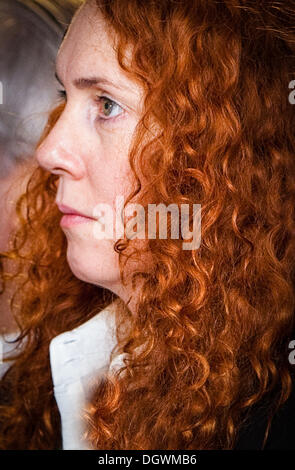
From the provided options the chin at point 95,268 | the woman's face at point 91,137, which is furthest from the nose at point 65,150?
the chin at point 95,268

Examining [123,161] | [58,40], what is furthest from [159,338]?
[58,40]

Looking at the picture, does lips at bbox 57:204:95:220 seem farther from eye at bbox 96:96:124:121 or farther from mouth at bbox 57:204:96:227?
eye at bbox 96:96:124:121

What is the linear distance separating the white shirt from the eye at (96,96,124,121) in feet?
0.94

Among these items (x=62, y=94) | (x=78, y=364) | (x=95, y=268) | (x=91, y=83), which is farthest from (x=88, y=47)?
(x=78, y=364)

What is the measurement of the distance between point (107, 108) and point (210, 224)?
0.19 metres

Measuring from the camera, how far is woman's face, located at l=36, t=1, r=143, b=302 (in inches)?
28.1

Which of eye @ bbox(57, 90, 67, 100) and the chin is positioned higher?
eye @ bbox(57, 90, 67, 100)

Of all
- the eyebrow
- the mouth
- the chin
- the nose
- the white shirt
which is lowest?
the white shirt

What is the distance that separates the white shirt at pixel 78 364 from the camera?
85 centimetres

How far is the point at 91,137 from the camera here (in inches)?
29.2

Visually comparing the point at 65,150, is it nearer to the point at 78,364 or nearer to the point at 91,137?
the point at 91,137

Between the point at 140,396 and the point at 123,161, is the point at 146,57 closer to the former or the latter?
the point at 123,161

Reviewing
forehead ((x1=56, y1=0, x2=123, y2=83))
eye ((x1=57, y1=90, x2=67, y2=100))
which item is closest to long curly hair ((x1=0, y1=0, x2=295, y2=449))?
forehead ((x1=56, y1=0, x2=123, y2=83))

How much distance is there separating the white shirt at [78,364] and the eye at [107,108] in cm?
29
